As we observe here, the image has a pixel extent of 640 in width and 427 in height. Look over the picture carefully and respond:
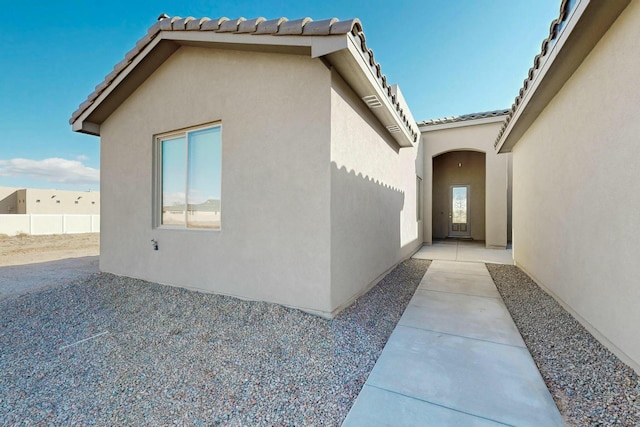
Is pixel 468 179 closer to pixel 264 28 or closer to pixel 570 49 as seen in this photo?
pixel 570 49

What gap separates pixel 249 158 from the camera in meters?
4.52

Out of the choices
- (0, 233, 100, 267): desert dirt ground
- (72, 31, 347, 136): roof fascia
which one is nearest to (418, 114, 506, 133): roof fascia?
(72, 31, 347, 136): roof fascia

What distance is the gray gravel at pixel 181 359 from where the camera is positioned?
2.27 metres

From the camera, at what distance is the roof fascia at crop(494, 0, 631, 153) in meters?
2.96

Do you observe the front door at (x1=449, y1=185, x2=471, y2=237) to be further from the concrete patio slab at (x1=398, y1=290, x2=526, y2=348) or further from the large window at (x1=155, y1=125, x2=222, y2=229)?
the large window at (x1=155, y1=125, x2=222, y2=229)

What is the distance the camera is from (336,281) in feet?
13.7

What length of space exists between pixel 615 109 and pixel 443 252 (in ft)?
26.7

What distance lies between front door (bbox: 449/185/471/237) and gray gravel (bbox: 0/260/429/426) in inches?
480

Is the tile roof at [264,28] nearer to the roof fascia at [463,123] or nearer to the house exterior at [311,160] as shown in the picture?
the house exterior at [311,160]

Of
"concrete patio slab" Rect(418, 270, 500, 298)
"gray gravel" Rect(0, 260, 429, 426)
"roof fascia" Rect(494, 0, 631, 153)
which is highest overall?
"roof fascia" Rect(494, 0, 631, 153)

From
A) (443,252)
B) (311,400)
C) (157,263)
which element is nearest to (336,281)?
(311,400)

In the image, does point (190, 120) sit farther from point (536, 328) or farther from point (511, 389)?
point (536, 328)

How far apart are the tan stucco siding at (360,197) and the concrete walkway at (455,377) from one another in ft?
4.07

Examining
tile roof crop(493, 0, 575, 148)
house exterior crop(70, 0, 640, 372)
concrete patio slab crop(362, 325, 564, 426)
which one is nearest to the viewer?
concrete patio slab crop(362, 325, 564, 426)
